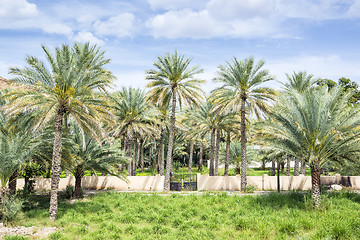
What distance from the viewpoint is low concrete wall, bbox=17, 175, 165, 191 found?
91.5 feet

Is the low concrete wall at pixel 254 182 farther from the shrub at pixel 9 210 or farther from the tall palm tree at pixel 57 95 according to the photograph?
the shrub at pixel 9 210

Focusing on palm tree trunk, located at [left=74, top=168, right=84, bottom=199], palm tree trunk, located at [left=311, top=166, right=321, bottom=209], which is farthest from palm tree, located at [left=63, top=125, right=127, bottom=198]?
palm tree trunk, located at [left=311, top=166, right=321, bottom=209]

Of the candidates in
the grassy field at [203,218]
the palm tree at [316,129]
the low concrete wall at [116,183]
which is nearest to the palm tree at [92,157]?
the grassy field at [203,218]

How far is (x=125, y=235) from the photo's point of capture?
14445 millimetres

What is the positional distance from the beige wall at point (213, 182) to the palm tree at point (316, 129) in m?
9.64

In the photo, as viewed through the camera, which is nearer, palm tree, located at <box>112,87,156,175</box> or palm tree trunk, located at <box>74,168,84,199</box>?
palm tree trunk, located at <box>74,168,84,199</box>

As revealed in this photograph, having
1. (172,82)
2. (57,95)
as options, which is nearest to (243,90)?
(172,82)

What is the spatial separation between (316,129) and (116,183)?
18610mm

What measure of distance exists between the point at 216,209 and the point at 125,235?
5.80m

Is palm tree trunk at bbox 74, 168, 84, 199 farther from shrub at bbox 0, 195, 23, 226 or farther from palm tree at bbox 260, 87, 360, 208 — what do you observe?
palm tree at bbox 260, 87, 360, 208

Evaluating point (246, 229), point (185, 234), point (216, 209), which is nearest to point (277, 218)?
point (246, 229)

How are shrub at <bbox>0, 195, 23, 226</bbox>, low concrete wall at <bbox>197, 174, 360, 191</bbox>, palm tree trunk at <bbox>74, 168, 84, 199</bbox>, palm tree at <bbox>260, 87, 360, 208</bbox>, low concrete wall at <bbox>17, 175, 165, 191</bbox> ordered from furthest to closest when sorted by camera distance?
low concrete wall at <bbox>17, 175, 165, 191</bbox>
low concrete wall at <bbox>197, 174, 360, 191</bbox>
palm tree trunk at <bbox>74, 168, 84, 199</bbox>
palm tree at <bbox>260, 87, 360, 208</bbox>
shrub at <bbox>0, 195, 23, 226</bbox>

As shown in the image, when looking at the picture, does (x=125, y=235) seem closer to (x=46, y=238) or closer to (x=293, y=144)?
(x=46, y=238)

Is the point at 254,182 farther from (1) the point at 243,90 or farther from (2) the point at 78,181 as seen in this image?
(2) the point at 78,181
